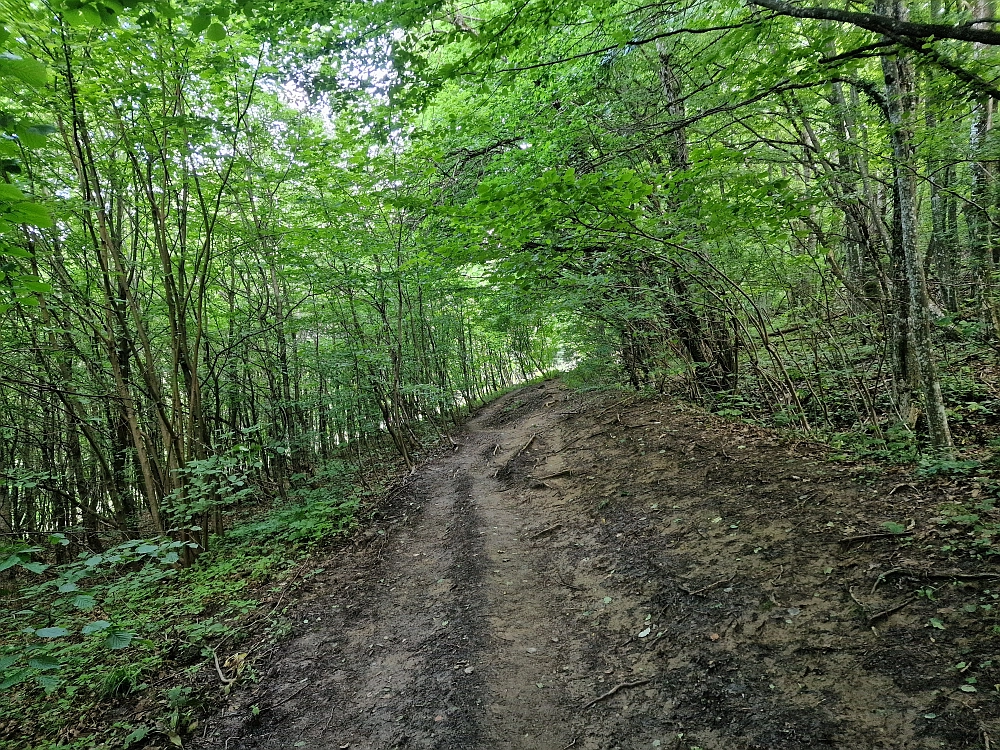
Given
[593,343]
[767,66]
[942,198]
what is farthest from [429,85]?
[942,198]

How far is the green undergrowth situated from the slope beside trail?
0.49 meters

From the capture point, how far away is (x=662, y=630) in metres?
3.91

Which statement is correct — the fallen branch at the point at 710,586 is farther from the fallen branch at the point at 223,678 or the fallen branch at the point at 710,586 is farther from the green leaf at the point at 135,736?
the green leaf at the point at 135,736

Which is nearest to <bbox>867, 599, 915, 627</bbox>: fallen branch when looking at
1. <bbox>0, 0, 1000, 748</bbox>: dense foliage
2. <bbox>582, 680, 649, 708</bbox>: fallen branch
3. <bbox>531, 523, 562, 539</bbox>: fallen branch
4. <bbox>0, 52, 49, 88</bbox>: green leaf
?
<bbox>582, 680, 649, 708</bbox>: fallen branch

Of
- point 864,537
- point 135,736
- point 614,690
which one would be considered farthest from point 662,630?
point 135,736

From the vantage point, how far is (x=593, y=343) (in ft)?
31.4

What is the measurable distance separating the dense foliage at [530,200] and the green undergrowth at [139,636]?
0.19 meters

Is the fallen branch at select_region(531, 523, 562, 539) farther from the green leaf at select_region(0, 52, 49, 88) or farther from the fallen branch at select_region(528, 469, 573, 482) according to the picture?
the green leaf at select_region(0, 52, 49, 88)

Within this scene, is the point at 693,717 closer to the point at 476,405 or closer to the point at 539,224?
the point at 539,224

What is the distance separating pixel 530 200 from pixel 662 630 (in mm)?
4126

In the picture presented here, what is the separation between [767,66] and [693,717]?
16.6 feet

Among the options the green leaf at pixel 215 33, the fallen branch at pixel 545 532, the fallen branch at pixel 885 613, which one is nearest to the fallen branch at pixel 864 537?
the fallen branch at pixel 885 613

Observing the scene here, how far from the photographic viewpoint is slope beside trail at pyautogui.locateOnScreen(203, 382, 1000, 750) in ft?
9.29

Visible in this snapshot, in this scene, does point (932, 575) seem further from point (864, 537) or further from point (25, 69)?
point (25, 69)
